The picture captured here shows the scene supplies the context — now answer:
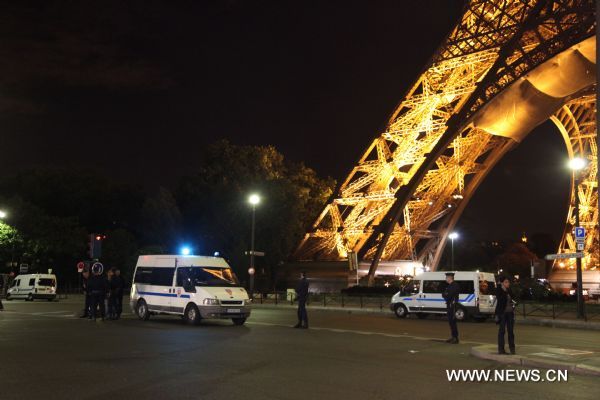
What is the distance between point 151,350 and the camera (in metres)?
13.3

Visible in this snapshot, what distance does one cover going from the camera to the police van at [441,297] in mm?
25000

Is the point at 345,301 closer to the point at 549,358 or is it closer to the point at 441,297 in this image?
the point at 441,297

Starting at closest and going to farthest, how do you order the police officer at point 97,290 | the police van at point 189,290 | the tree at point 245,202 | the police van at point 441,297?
the police van at point 189,290 → the police officer at point 97,290 → the police van at point 441,297 → the tree at point 245,202

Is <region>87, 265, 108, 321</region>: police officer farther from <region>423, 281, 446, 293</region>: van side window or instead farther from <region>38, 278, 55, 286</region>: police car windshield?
<region>38, 278, 55, 286</region>: police car windshield

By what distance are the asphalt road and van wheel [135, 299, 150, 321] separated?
8.23 ft

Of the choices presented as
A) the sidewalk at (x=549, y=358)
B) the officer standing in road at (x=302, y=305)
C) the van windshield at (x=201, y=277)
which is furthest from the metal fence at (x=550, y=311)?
the sidewalk at (x=549, y=358)

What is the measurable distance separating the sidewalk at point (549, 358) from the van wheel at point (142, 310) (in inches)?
476

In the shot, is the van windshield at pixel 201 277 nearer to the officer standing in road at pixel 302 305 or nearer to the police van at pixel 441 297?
the officer standing in road at pixel 302 305

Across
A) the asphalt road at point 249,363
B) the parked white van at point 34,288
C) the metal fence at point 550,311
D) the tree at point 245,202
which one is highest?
the tree at point 245,202

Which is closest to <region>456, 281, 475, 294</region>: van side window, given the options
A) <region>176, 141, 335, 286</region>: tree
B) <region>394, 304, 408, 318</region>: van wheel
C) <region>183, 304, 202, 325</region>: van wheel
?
<region>394, 304, 408, 318</region>: van wheel

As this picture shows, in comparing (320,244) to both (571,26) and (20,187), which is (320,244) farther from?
(20,187)

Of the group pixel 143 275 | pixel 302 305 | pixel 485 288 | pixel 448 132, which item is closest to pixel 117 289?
pixel 143 275

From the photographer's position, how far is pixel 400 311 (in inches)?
1055

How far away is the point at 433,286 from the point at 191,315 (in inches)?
406
